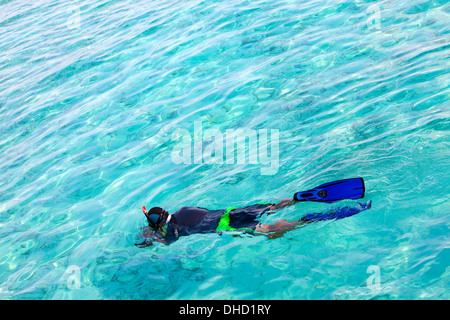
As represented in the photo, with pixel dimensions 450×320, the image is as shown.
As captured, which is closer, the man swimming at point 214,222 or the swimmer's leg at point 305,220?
the swimmer's leg at point 305,220

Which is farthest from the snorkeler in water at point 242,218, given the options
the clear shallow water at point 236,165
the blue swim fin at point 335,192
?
the clear shallow water at point 236,165

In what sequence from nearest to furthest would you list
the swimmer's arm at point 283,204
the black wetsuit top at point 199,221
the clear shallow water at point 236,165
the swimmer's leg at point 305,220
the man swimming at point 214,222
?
the clear shallow water at point 236,165, the swimmer's leg at point 305,220, the man swimming at point 214,222, the black wetsuit top at point 199,221, the swimmer's arm at point 283,204

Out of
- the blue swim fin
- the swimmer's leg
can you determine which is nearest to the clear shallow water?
the swimmer's leg

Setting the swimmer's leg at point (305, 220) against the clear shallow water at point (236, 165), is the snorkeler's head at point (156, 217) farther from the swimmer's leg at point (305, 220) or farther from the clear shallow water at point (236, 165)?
the swimmer's leg at point (305, 220)

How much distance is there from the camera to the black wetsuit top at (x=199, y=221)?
514cm

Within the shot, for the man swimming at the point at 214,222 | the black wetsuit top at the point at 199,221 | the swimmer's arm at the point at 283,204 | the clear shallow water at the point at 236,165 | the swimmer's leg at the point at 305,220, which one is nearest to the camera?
the clear shallow water at the point at 236,165

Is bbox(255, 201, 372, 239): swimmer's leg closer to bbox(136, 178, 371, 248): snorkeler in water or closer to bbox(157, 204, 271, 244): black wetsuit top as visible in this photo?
bbox(136, 178, 371, 248): snorkeler in water

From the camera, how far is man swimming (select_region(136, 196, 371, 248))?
5000mm

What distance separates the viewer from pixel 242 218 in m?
5.15

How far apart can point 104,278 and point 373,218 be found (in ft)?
10.6

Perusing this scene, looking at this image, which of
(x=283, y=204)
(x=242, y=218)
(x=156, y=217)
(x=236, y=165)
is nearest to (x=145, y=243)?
(x=156, y=217)

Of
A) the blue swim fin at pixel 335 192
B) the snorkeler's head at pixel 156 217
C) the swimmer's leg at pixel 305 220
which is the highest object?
the snorkeler's head at pixel 156 217
